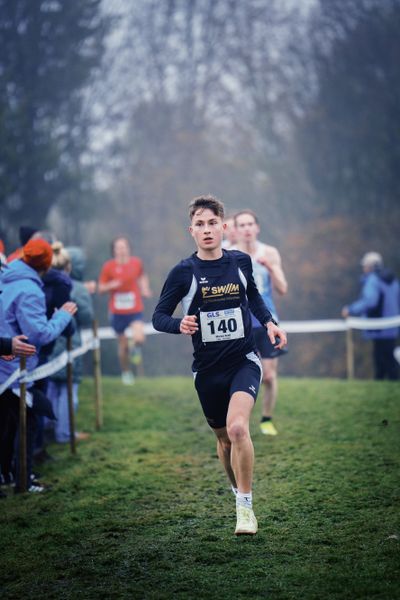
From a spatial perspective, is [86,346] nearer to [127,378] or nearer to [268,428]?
[268,428]

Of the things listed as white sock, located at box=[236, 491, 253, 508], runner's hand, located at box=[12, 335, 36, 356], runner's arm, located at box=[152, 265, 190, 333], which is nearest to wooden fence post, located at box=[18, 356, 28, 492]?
runner's hand, located at box=[12, 335, 36, 356]

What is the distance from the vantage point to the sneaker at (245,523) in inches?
205

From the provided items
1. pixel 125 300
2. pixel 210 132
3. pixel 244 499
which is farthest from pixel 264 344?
pixel 210 132

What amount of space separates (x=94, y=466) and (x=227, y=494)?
181cm

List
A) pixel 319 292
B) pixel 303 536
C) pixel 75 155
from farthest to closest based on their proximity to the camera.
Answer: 1. pixel 75 155
2. pixel 319 292
3. pixel 303 536

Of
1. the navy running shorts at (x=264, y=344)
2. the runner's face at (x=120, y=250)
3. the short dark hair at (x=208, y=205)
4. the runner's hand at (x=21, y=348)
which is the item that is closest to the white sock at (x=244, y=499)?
the short dark hair at (x=208, y=205)

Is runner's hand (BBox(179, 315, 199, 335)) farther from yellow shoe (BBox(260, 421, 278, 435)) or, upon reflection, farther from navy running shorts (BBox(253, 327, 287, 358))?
yellow shoe (BBox(260, 421, 278, 435))

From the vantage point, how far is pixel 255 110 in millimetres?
26281

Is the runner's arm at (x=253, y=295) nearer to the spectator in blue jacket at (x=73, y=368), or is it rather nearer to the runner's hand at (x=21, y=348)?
the runner's hand at (x=21, y=348)

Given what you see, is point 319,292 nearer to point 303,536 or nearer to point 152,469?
point 152,469

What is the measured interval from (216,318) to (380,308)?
9099 millimetres

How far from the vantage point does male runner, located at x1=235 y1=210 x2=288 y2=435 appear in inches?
324

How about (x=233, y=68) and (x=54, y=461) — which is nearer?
(x=54, y=461)

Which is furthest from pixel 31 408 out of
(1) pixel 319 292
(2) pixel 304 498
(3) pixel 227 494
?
(1) pixel 319 292
